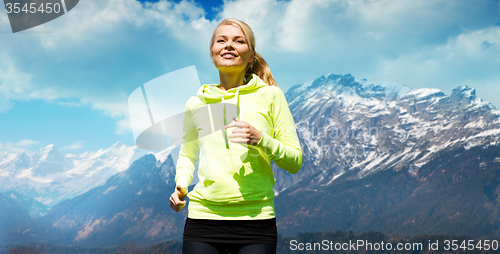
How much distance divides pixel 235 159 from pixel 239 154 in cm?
4

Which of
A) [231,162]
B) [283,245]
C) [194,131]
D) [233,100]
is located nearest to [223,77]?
[233,100]

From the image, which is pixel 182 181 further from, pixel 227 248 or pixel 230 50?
pixel 230 50

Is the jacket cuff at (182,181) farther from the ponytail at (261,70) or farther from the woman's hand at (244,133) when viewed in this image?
the ponytail at (261,70)

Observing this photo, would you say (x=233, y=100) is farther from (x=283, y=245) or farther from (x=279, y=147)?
(x=283, y=245)

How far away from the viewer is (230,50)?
2.70 meters

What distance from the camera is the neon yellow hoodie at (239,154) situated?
2461mm

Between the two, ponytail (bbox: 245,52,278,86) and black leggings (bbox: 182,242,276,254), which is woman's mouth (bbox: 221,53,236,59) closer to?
ponytail (bbox: 245,52,278,86)

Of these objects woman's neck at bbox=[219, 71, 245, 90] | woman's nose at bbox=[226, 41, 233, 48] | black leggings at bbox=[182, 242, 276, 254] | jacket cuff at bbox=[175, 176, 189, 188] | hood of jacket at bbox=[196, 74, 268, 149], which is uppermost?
woman's nose at bbox=[226, 41, 233, 48]

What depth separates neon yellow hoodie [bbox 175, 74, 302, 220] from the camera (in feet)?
8.07

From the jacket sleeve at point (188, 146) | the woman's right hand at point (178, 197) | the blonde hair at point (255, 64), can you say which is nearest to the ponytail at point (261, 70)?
the blonde hair at point (255, 64)

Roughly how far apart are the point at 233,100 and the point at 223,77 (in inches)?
10.5

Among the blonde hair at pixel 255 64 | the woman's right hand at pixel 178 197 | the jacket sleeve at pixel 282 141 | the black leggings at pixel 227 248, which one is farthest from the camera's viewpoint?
the blonde hair at pixel 255 64

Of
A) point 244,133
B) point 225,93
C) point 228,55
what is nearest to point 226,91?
A: point 225,93

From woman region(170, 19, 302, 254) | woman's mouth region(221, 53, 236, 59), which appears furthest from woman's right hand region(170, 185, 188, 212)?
woman's mouth region(221, 53, 236, 59)
